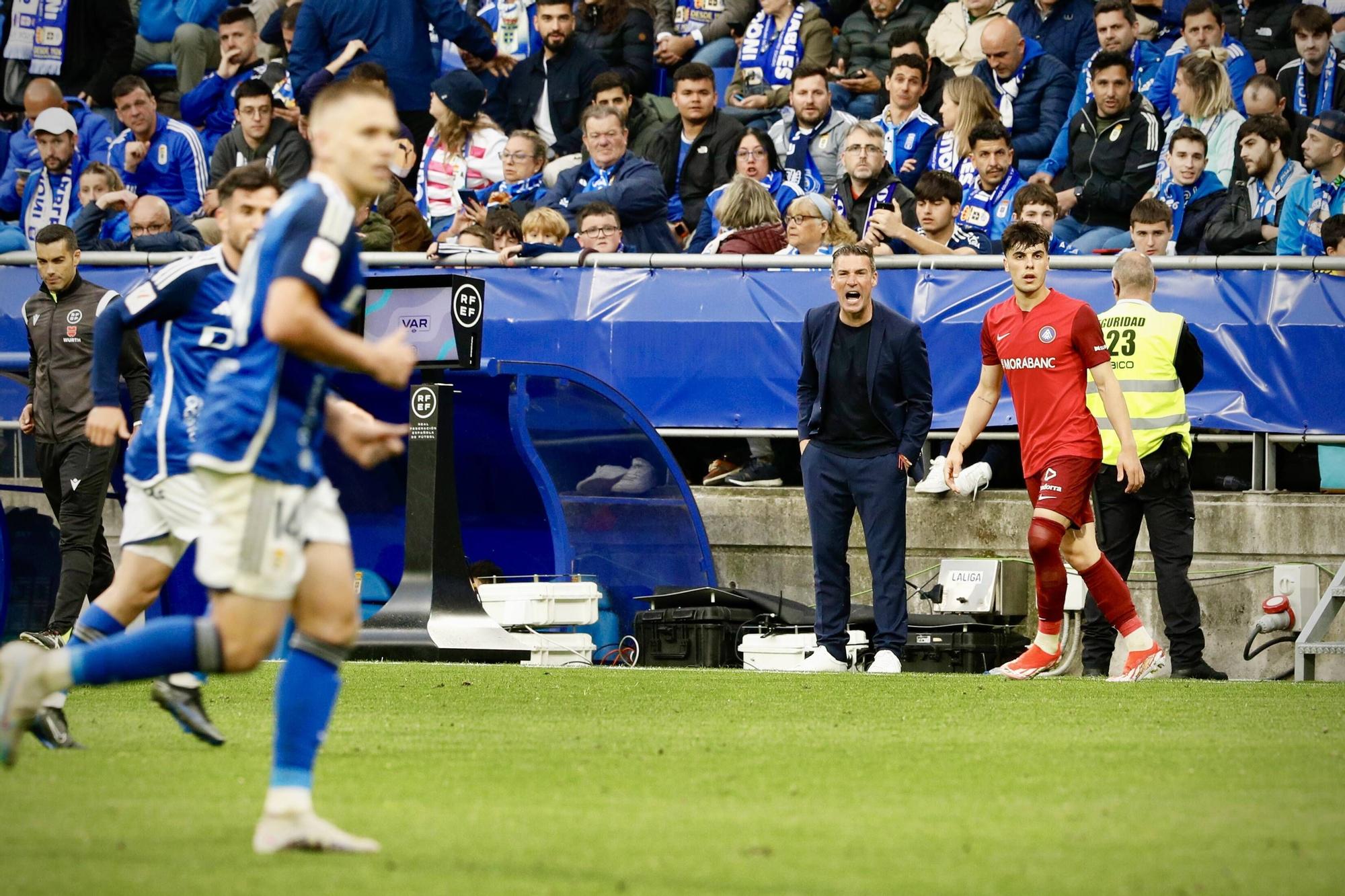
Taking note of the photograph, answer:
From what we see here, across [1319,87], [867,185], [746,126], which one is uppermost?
[1319,87]

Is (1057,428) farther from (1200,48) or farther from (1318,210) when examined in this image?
(1200,48)

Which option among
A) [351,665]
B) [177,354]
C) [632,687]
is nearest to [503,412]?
[351,665]

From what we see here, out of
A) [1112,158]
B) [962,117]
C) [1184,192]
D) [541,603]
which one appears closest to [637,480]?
[541,603]

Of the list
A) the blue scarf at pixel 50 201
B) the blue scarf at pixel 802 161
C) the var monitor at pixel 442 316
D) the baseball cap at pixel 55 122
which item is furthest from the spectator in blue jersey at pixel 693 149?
the baseball cap at pixel 55 122

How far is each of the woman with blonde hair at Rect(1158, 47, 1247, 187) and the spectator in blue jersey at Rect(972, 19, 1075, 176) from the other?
47.6 inches

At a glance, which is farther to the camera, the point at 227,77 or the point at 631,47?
the point at 227,77

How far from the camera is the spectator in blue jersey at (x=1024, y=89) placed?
14.8 metres

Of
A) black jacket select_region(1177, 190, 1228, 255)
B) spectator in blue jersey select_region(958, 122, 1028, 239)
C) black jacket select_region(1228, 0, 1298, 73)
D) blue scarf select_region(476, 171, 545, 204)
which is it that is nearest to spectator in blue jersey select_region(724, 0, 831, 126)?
blue scarf select_region(476, 171, 545, 204)

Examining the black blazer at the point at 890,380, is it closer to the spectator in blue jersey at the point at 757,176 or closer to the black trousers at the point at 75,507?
the spectator in blue jersey at the point at 757,176

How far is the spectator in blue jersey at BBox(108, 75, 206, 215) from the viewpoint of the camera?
54.6 feet

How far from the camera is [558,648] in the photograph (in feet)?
39.3

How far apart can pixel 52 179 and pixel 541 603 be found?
7759mm

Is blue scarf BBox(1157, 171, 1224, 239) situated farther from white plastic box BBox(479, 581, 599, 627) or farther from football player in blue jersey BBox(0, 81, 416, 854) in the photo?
football player in blue jersey BBox(0, 81, 416, 854)

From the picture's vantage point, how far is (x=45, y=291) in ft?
38.0
